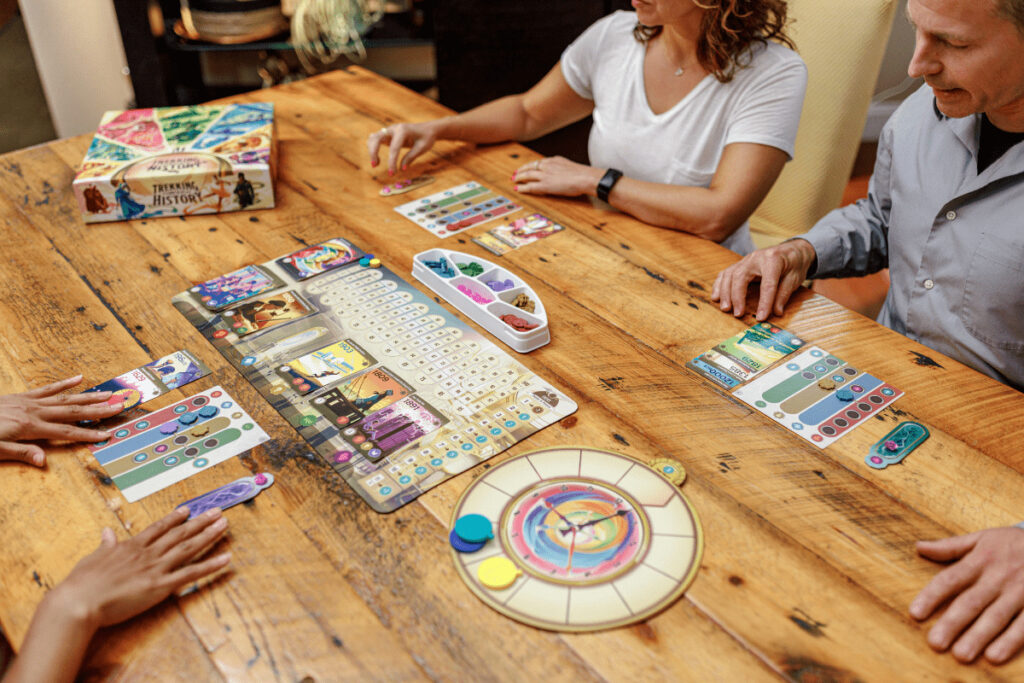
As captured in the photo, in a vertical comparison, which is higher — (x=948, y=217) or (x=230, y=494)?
(x=948, y=217)

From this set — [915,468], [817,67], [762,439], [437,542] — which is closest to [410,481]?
[437,542]

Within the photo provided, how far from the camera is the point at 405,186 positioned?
62.5 inches

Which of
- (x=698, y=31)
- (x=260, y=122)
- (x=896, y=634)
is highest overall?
(x=698, y=31)

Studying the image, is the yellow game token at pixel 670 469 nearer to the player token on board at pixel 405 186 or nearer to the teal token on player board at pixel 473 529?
the teal token on player board at pixel 473 529

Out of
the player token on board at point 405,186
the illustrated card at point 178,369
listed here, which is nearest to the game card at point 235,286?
the illustrated card at point 178,369

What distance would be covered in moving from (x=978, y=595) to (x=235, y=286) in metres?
1.11

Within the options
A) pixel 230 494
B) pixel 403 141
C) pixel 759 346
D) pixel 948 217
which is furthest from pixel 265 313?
pixel 948 217

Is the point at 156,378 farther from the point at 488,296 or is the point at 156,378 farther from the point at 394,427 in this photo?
the point at 488,296

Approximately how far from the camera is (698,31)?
154 centimetres

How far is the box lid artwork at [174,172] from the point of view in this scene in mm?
1442

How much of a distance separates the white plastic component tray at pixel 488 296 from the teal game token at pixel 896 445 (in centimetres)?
47

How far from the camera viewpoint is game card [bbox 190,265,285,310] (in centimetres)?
125

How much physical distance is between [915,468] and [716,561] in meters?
0.31

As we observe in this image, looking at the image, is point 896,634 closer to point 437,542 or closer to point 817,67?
point 437,542
